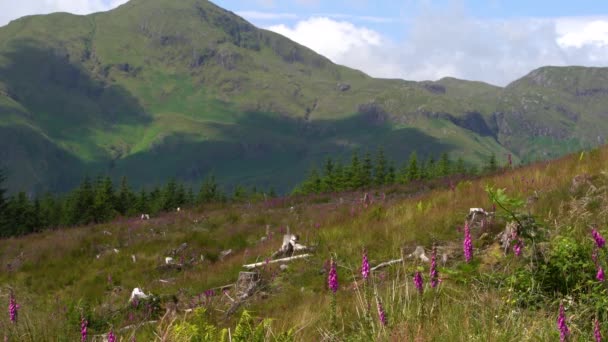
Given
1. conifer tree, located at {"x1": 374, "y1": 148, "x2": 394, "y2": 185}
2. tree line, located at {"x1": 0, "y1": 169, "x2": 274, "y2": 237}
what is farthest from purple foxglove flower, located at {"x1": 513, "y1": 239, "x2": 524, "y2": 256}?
conifer tree, located at {"x1": 374, "y1": 148, "x2": 394, "y2": 185}

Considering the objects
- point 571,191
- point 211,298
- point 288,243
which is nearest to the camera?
point 211,298

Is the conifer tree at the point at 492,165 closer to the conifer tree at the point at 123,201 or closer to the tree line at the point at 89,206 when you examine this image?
the tree line at the point at 89,206

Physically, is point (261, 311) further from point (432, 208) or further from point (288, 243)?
point (432, 208)

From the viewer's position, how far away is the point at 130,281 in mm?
11578

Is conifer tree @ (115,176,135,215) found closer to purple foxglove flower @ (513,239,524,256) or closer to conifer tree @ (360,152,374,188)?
conifer tree @ (360,152,374,188)

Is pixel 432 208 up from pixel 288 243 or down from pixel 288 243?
up

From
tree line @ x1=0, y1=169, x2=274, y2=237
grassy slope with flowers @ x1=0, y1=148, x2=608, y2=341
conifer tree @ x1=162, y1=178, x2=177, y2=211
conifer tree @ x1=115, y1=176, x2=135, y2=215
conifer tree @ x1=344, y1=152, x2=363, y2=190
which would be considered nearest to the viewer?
grassy slope with flowers @ x1=0, y1=148, x2=608, y2=341

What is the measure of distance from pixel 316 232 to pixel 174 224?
29.7 feet

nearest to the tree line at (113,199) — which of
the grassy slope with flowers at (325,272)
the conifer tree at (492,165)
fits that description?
the conifer tree at (492,165)

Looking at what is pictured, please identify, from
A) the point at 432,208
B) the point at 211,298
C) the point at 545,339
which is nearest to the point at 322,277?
the point at 211,298

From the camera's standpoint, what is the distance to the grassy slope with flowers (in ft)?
12.8

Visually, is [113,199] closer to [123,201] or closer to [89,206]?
[123,201]

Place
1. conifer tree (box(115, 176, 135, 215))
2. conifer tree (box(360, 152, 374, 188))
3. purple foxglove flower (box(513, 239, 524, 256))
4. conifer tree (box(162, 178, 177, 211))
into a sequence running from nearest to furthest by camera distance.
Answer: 1. purple foxglove flower (box(513, 239, 524, 256))
2. conifer tree (box(115, 176, 135, 215))
3. conifer tree (box(162, 178, 177, 211))
4. conifer tree (box(360, 152, 374, 188))

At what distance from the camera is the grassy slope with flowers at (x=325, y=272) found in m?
3.90
